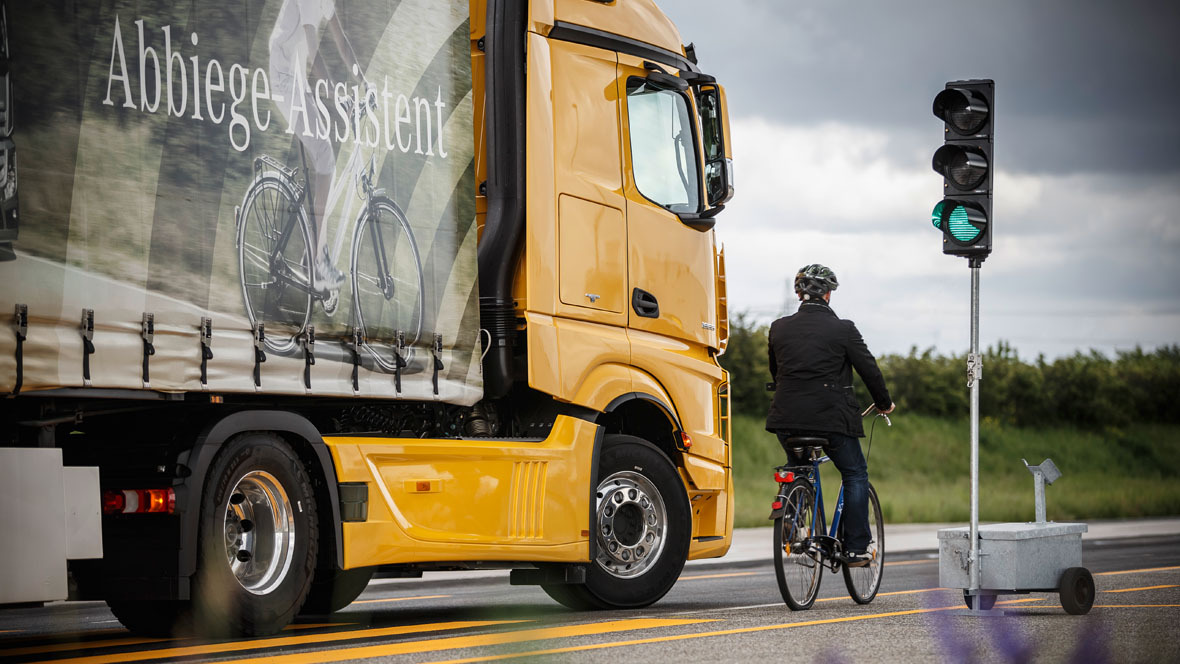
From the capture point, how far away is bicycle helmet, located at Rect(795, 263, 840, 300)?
1065 cm

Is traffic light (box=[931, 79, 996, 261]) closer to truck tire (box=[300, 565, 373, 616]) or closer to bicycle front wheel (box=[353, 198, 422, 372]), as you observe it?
bicycle front wheel (box=[353, 198, 422, 372])

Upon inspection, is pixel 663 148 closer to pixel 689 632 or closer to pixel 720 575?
pixel 689 632

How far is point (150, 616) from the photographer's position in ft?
28.8

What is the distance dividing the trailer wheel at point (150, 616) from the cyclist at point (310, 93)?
1935 millimetres

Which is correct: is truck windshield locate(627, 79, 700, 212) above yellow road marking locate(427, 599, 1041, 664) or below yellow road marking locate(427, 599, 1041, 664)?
above

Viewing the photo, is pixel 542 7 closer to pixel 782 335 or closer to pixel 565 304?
pixel 565 304

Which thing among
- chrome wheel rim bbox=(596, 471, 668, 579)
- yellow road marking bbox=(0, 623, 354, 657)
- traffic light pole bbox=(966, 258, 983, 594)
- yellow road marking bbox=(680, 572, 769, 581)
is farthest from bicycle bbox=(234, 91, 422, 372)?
yellow road marking bbox=(680, 572, 769, 581)

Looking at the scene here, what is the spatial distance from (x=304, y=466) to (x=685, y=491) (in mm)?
3131

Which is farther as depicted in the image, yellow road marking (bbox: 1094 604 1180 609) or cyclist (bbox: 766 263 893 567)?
cyclist (bbox: 766 263 893 567)

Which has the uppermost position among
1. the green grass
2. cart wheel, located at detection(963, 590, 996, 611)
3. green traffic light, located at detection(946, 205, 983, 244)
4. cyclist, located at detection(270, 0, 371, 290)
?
cyclist, located at detection(270, 0, 371, 290)

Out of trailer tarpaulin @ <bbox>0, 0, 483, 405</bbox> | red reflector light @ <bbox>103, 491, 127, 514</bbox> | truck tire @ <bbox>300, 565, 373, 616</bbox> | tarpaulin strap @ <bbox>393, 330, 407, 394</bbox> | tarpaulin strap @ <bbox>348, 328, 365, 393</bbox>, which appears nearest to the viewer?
trailer tarpaulin @ <bbox>0, 0, 483, 405</bbox>

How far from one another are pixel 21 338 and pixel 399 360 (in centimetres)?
262

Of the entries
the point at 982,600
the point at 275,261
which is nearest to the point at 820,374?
the point at 982,600

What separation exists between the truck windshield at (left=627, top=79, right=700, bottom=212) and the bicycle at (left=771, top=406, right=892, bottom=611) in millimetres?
2076
